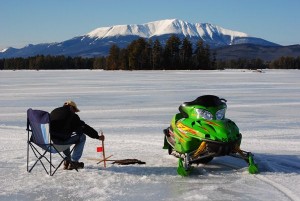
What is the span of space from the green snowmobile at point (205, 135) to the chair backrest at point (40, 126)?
2169 millimetres

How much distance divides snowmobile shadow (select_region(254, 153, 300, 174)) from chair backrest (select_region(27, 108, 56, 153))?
11.8 ft

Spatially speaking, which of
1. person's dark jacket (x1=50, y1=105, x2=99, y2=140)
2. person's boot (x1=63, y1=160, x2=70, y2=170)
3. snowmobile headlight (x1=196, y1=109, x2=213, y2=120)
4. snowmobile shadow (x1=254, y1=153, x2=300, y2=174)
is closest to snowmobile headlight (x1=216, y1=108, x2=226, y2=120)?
snowmobile headlight (x1=196, y1=109, x2=213, y2=120)

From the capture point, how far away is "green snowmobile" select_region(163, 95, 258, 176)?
661 centimetres

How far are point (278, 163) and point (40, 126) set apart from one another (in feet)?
14.0

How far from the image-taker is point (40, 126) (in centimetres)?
659

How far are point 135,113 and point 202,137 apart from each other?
8.41 metres

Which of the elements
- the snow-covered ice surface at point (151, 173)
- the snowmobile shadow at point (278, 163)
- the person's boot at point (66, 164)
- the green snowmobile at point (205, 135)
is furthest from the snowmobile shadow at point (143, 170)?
the snowmobile shadow at point (278, 163)

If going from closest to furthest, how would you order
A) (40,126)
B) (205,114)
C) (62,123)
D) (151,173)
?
(40,126) < (62,123) < (205,114) < (151,173)

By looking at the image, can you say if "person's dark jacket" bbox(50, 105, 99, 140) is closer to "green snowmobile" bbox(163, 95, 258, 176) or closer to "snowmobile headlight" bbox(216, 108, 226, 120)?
"green snowmobile" bbox(163, 95, 258, 176)

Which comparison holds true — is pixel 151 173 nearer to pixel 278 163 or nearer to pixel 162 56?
pixel 278 163

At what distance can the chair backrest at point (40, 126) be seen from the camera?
655 cm

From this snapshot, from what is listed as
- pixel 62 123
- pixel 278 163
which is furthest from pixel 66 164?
pixel 278 163

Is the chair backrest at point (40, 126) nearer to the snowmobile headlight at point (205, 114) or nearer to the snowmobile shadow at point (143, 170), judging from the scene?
the snowmobile shadow at point (143, 170)

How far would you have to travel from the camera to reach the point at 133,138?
33.4 feet
